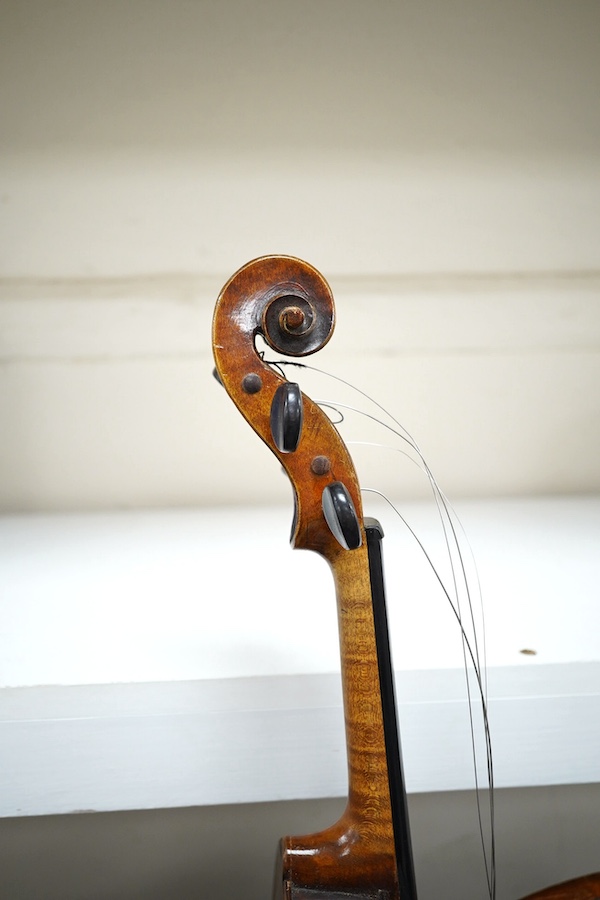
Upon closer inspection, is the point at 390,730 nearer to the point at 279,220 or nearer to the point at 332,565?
the point at 332,565

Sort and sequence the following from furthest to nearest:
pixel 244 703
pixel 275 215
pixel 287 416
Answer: pixel 275 215
pixel 244 703
pixel 287 416

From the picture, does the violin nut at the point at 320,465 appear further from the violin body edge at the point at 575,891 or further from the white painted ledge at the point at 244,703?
the violin body edge at the point at 575,891

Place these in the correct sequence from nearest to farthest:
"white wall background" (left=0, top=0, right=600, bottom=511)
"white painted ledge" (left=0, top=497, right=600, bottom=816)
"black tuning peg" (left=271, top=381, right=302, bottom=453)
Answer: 1. "black tuning peg" (left=271, top=381, right=302, bottom=453)
2. "white painted ledge" (left=0, top=497, right=600, bottom=816)
3. "white wall background" (left=0, top=0, right=600, bottom=511)

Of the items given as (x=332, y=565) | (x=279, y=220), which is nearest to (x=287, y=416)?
(x=332, y=565)

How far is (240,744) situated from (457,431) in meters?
0.87

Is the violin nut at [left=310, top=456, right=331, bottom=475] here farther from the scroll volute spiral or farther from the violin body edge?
the violin body edge

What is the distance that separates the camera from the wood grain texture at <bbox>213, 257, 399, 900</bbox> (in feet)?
1.75

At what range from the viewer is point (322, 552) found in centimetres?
58

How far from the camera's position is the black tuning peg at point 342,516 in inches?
20.3

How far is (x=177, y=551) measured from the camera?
105 centimetres

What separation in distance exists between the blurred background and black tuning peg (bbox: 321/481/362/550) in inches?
33.6

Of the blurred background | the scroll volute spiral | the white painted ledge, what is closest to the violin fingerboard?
the white painted ledge

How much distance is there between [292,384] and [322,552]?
0.13 meters

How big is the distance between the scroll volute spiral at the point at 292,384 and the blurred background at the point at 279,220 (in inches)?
32.2
